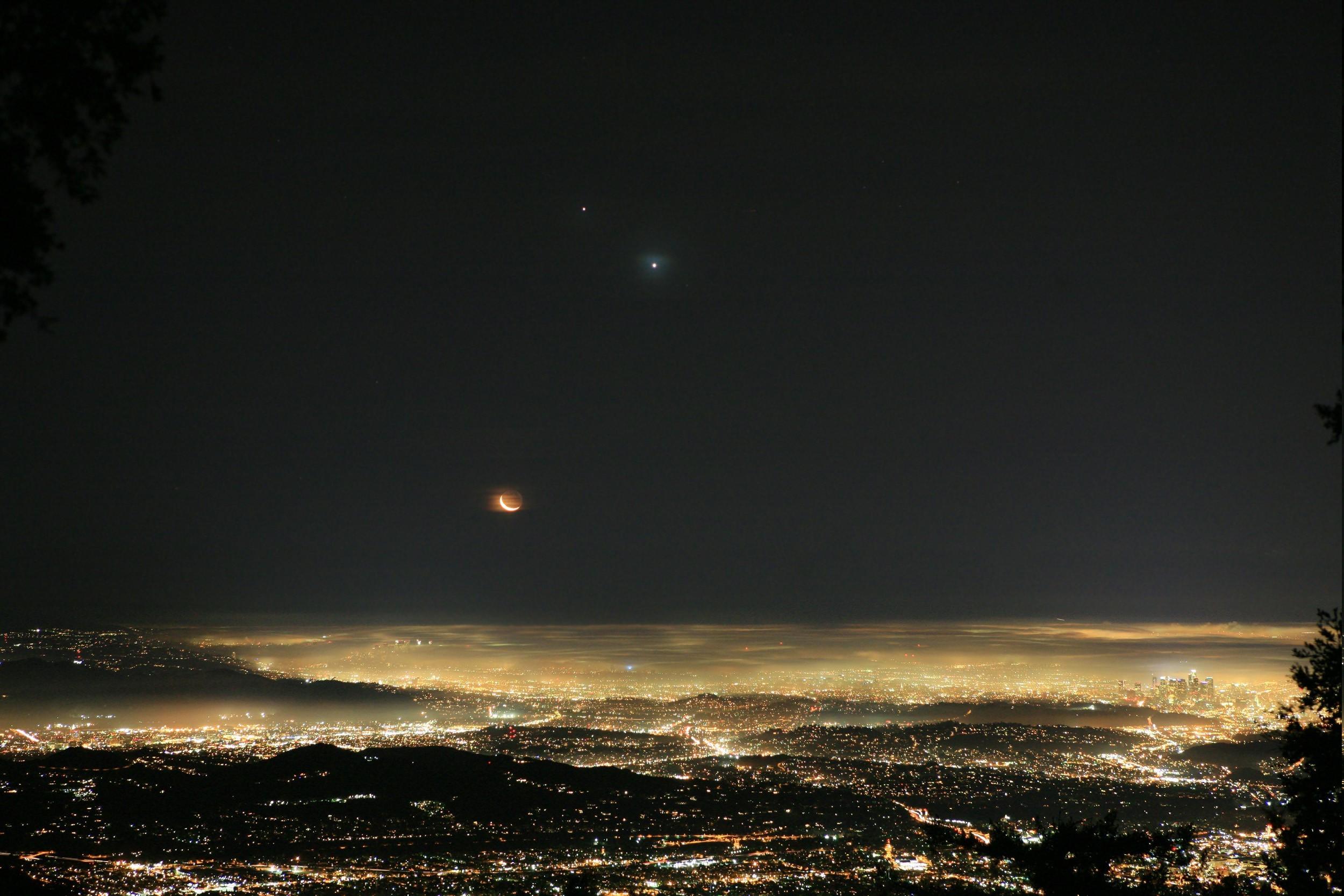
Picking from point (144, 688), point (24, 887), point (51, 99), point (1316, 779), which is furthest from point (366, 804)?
point (144, 688)

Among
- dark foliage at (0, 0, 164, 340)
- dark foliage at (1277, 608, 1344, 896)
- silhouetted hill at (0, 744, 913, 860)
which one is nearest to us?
dark foliage at (0, 0, 164, 340)

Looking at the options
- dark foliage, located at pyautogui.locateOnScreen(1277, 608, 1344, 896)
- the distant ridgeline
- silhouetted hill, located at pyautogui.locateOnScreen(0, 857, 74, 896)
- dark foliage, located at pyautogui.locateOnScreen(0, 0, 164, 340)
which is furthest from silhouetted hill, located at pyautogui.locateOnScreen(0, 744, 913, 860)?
the distant ridgeline

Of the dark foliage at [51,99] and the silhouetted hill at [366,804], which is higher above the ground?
the dark foliage at [51,99]

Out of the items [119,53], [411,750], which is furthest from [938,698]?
[119,53]

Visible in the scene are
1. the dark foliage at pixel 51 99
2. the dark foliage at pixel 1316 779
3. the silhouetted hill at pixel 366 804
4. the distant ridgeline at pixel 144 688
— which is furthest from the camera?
the distant ridgeline at pixel 144 688

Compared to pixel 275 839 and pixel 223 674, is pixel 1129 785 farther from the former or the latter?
pixel 223 674

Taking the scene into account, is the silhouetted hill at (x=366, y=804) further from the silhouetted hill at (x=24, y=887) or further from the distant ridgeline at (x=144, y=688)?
the distant ridgeline at (x=144, y=688)

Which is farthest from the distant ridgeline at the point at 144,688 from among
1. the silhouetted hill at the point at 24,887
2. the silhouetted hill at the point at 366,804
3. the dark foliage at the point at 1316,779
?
the dark foliage at the point at 1316,779

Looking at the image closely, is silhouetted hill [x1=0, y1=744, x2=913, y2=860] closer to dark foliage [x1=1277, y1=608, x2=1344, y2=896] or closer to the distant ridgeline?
dark foliage [x1=1277, y1=608, x2=1344, y2=896]

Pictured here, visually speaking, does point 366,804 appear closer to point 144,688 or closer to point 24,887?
point 24,887
